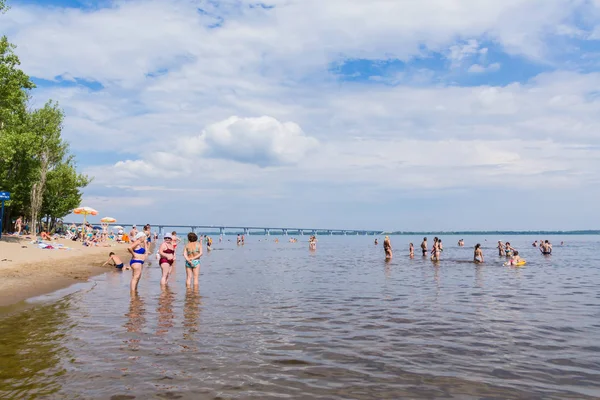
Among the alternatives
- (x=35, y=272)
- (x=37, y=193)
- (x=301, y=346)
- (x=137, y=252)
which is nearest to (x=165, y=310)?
(x=137, y=252)

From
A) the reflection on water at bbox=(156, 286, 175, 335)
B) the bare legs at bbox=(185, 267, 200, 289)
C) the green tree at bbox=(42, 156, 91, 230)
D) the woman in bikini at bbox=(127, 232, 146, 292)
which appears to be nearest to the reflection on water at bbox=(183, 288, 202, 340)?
the reflection on water at bbox=(156, 286, 175, 335)

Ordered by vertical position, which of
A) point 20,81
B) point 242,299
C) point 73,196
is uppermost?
point 20,81

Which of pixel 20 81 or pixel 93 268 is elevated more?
pixel 20 81

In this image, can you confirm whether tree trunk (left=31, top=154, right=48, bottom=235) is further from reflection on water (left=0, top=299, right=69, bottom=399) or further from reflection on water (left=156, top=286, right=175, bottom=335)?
reflection on water (left=0, top=299, right=69, bottom=399)

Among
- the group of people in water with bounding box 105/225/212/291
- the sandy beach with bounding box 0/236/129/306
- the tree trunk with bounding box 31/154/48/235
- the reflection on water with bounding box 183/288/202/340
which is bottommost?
the reflection on water with bounding box 183/288/202/340

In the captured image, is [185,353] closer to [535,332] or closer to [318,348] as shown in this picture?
[318,348]

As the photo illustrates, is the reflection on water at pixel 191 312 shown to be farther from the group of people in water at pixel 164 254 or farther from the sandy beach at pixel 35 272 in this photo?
the sandy beach at pixel 35 272

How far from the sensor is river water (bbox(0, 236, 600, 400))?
593cm

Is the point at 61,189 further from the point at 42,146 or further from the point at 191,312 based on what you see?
the point at 191,312

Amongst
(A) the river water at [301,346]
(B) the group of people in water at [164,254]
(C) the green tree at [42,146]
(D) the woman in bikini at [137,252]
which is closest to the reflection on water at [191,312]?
(A) the river water at [301,346]

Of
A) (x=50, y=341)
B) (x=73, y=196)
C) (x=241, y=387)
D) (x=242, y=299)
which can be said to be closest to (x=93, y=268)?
(x=242, y=299)

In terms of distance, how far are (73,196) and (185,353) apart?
2039 inches

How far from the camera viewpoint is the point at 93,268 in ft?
77.2

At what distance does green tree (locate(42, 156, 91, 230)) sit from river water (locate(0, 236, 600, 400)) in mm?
38016
